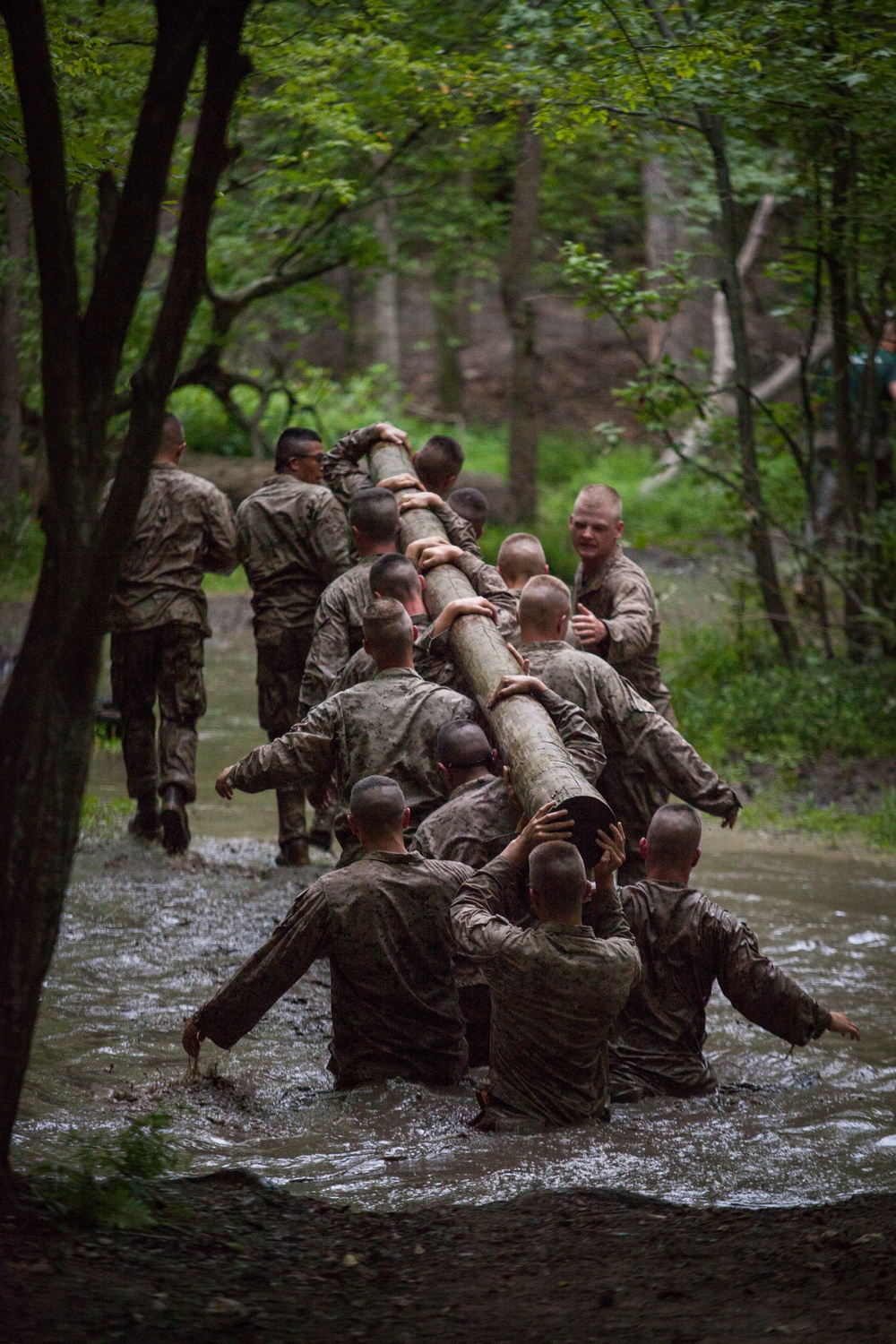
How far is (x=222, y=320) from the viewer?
14.6m

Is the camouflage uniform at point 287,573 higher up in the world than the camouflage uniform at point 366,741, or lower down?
higher up

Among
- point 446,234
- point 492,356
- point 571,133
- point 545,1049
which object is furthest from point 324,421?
point 545,1049

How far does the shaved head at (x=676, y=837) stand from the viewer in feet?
18.3

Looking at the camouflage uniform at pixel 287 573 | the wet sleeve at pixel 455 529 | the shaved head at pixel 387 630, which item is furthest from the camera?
the camouflage uniform at pixel 287 573

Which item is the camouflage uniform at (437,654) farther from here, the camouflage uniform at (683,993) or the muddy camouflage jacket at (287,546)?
the camouflage uniform at (683,993)

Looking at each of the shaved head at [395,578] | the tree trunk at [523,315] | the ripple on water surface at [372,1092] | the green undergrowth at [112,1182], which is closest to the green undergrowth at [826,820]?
the ripple on water surface at [372,1092]

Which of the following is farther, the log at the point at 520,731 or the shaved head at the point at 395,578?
the shaved head at the point at 395,578

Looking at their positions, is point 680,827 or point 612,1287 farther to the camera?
point 680,827

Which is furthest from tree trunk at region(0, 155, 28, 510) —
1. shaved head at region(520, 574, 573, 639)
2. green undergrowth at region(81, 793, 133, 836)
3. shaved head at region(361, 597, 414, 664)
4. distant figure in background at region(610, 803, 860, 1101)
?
distant figure in background at region(610, 803, 860, 1101)

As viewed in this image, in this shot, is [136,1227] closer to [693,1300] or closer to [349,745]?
[693,1300]

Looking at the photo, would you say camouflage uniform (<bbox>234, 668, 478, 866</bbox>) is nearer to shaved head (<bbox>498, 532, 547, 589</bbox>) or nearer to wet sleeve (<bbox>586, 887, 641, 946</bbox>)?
wet sleeve (<bbox>586, 887, 641, 946</bbox>)

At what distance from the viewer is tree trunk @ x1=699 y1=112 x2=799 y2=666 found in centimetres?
1069

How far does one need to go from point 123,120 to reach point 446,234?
332 inches

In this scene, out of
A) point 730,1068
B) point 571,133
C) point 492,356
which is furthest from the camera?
point 492,356
